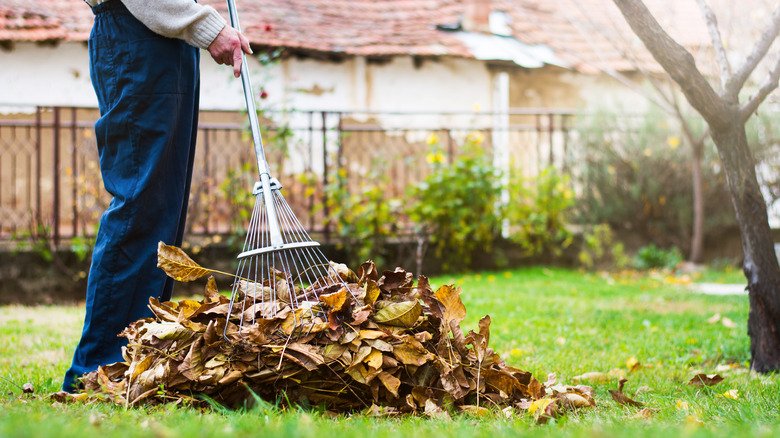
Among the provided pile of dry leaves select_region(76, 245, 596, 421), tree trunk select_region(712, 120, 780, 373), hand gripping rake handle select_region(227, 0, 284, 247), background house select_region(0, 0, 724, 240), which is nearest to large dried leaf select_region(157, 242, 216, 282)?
pile of dry leaves select_region(76, 245, 596, 421)

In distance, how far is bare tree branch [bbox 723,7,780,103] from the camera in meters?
2.60

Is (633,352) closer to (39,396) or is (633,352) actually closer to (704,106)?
(704,106)

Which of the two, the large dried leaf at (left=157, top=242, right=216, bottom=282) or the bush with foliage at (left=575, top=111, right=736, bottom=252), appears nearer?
the large dried leaf at (left=157, top=242, right=216, bottom=282)

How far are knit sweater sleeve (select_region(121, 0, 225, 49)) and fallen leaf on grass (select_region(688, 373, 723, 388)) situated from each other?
2083mm

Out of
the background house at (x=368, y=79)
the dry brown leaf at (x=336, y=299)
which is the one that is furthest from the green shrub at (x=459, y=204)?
the dry brown leaf at (x=336, y=299)

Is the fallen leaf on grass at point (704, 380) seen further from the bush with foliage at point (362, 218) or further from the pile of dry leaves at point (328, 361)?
the bush with foliage at point (362, 218)

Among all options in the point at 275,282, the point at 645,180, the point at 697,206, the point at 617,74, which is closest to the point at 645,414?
the point at 275,282

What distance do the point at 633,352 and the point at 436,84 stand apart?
640 centimetres

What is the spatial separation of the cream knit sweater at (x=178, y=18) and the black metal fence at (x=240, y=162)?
373 centimetres

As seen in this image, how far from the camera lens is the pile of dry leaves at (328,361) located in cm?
173

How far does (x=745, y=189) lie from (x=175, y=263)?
90.5 inches

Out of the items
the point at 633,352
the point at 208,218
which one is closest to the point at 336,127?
the point at 208,218

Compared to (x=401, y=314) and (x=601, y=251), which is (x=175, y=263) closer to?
(x=401, y=314)

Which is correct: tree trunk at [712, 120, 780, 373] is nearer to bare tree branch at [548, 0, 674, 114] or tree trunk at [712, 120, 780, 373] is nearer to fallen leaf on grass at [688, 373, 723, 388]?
fallen leaf on grass at [688, 373, 723, 388]
